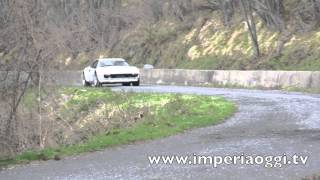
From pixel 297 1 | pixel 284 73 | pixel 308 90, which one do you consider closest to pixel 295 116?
pixel 308 90

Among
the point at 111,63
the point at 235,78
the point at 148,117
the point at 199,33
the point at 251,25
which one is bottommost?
the point at 148,117

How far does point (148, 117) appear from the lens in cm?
1641

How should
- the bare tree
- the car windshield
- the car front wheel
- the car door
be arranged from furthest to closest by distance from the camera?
the bare tree → the car door → the car windshield → the car front wheel

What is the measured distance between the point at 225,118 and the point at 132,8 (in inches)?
1720

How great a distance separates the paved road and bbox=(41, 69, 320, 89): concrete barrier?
9.77 metres

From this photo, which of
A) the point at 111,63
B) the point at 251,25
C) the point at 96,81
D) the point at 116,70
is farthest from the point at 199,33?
the point at 116,70

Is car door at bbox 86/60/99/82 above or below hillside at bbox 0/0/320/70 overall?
below

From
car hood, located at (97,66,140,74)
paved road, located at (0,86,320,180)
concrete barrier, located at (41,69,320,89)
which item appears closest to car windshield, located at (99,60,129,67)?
car hood, located at (97,66,140,74)

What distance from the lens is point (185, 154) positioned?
34.8ft

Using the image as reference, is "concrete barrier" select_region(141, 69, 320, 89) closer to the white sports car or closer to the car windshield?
the white sports car

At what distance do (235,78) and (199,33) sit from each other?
15.5m

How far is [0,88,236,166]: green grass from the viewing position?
37.7 ft

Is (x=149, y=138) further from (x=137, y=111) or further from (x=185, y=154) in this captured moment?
(x=137, y=111)

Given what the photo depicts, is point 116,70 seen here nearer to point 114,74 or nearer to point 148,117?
point 114,74
